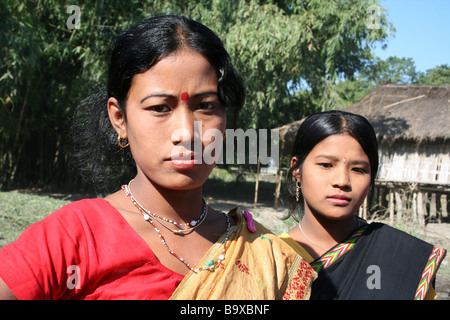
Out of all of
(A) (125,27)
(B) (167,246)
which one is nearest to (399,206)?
(A) (125,27)

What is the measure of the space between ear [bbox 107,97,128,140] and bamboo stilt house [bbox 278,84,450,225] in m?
10.9

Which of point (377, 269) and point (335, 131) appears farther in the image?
point (335, 131)

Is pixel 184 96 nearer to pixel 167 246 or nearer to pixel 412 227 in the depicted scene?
pixel 167 246

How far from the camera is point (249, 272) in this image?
143cm

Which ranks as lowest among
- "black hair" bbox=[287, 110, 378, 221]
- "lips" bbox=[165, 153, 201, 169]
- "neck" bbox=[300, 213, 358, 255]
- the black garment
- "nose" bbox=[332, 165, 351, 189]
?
the black garment

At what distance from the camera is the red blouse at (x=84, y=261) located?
1112 mm

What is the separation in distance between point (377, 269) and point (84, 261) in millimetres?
Result: 1513

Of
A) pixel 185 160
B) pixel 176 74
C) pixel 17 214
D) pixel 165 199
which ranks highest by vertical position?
pixel 176 74

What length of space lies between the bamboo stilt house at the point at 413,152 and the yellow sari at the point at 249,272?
Result: 10.6 meters

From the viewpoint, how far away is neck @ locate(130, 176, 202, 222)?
1472 millimetres

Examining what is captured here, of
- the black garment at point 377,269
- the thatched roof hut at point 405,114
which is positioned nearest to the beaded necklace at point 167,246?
the black garment at point 377,269

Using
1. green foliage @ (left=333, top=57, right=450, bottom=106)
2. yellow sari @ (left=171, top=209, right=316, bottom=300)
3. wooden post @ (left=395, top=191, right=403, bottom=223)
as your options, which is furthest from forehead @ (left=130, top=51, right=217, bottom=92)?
green foliage @ (left=333, top=57, right=450, bottom=106)

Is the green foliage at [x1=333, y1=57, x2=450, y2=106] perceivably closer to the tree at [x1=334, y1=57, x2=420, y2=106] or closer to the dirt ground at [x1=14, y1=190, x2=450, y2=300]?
the tree at [x1=334, y1=57, x2=420, y2=106]
